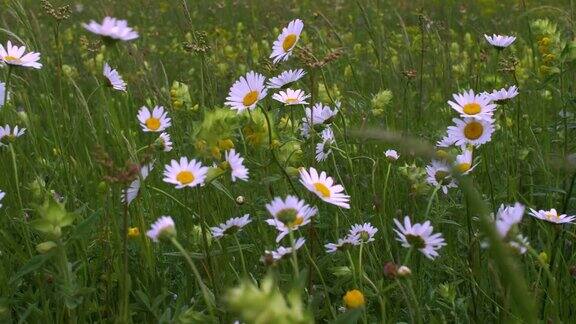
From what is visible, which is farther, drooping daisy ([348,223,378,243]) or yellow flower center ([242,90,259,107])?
yellow flower center ([242,90,259,107])

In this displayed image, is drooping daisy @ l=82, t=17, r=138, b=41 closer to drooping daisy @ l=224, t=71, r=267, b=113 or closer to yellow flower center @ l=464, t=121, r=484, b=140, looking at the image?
drooping daisy @ l=224, t=71, r=267, b=113

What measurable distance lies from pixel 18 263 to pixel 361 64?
277 cm

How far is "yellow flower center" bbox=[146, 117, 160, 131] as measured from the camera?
1616 millimetres

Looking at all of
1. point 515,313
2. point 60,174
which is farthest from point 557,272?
point 60,174

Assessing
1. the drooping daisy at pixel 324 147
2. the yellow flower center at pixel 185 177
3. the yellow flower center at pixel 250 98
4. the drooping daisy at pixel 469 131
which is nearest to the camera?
the yellow flower center at pixel 185 177

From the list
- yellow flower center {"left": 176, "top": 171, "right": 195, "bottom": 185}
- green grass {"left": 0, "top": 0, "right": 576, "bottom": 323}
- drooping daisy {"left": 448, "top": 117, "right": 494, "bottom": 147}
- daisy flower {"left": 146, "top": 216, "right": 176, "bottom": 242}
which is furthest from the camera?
drooping daisy {"left": 448, "top": 117, "right": 494, "bottom": 147}

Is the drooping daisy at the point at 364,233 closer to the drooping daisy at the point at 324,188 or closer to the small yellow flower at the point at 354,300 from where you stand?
the drooping daisy at the point at 324,188

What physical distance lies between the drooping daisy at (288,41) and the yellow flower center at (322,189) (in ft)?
1.38

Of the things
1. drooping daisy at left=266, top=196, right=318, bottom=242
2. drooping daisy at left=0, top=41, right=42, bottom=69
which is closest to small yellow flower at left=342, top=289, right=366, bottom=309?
drooping daisy at left=266, top=196, right=318, bottom=242

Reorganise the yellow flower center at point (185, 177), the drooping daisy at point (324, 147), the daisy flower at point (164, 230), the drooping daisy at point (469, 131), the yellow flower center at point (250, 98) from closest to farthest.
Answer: the daisy flower at point (164, 230) < the yellow flower center at point (185, 177) < the yellow flower center at point (250, 98) < the drooping daisy at point (469, 131) < the drooping daisy at point (324, 147)

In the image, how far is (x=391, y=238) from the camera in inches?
68.6

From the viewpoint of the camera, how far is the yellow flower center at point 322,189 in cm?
129

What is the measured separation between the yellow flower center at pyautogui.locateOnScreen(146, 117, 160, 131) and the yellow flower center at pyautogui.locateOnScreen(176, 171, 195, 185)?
A: 38 cm

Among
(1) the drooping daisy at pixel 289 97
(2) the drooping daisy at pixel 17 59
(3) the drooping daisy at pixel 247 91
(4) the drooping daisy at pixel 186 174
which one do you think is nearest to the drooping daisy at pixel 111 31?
(4) the drooping daisy at pixel 186 174
